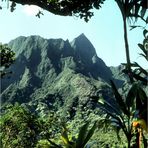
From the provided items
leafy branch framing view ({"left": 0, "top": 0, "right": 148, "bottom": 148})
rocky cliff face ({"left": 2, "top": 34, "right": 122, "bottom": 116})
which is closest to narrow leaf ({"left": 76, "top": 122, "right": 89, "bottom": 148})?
leafy branch framing view ({"left": 0, "top": 0, "right": 148, "bottom": 148})

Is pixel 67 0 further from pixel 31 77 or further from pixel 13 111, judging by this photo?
pixel 31 77

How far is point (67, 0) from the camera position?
13.5 meters

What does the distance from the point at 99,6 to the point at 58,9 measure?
137 centimetres

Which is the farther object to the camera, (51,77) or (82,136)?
(51,77)

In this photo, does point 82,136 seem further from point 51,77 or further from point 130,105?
point 51,77

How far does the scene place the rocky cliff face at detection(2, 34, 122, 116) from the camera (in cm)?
14500

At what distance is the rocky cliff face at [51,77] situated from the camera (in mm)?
145000

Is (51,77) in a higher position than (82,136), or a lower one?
lower

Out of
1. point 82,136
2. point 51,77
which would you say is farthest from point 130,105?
point 51,77

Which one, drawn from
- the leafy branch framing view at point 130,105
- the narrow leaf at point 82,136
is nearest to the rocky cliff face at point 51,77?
the leafy branch framing view at point 130,105

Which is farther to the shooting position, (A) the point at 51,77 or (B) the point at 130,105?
(A) the point at 51,77

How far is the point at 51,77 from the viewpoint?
172500mm

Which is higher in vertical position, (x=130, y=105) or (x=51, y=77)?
(x=130, y=105)

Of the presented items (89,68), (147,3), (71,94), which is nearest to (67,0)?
(147,3)
